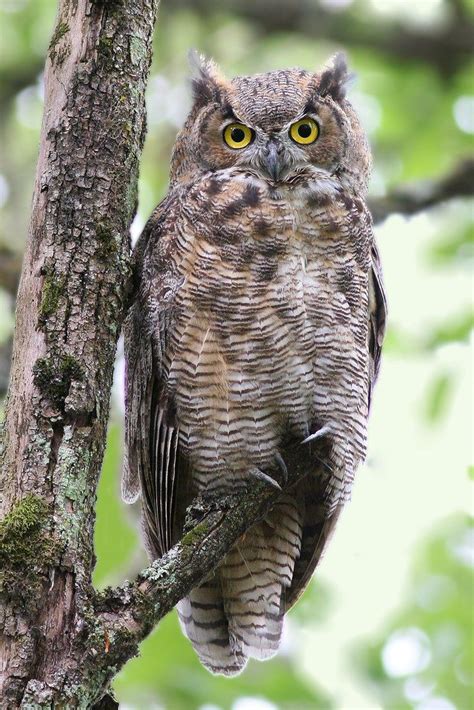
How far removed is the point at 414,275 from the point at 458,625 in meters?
2.02

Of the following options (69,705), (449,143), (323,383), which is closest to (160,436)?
(323,383)

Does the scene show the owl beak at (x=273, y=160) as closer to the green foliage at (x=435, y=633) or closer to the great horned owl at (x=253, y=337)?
the great horned owl at (x=253, y=337)

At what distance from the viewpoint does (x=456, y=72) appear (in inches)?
260

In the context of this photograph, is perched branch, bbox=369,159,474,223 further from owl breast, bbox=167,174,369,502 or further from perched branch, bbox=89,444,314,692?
perched branch, bbox=89,444,314,692

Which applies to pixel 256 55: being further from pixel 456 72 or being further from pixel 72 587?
pixel 72 587

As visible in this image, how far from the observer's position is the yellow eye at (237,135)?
11.6 ft

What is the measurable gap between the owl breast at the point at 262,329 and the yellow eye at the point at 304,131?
28 cm

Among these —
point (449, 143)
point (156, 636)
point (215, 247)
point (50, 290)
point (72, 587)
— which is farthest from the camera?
point (449, 143)

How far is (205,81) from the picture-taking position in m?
3.80

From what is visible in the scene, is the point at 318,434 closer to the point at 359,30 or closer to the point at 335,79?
the point at 335,79

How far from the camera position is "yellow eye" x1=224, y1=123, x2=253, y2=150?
3545mm

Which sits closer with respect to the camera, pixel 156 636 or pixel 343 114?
pixel 343 114

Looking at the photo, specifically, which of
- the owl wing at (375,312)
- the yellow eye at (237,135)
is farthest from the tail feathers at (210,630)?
the yellow eye at (237,135)

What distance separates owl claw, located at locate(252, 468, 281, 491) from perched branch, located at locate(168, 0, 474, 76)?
4.17 meters
